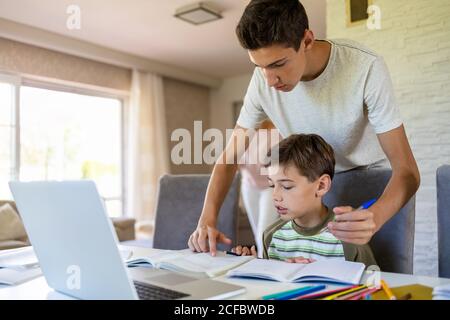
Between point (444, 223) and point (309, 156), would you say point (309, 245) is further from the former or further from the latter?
point (444, 223)

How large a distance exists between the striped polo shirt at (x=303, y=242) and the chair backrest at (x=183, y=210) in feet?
0.77

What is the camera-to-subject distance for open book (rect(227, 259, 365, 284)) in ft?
2.61

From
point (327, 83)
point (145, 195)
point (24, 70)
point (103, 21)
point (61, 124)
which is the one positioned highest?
point (103, 21)

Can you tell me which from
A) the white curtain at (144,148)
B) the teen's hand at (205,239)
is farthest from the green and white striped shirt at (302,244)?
the white curtain at (144,148)

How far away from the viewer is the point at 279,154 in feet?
4.38

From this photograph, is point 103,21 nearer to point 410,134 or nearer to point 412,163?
point 410,134

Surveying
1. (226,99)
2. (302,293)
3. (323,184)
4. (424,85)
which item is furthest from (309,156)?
(226,99)

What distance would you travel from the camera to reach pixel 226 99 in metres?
6.65

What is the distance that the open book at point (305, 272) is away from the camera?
2.61 feet

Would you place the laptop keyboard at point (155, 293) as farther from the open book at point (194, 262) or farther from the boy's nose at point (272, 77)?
the boy's nose at point (272, 77)

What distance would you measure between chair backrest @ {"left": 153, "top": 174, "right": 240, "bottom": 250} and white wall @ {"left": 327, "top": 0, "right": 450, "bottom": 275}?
1.57 m

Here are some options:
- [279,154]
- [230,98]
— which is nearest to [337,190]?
[279,154]

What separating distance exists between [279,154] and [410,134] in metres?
1.71

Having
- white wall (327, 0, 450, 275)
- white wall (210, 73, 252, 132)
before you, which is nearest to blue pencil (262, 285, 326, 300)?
white wall (327, 0, 450, 275)
